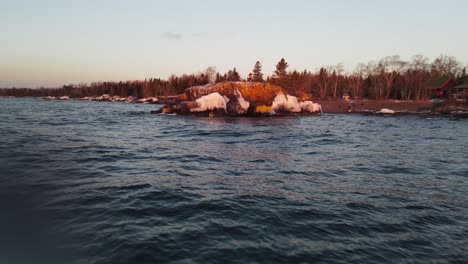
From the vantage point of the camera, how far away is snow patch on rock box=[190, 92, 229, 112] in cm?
5222

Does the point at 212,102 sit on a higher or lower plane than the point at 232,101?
lower

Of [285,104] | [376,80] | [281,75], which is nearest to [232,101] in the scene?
[285,104]

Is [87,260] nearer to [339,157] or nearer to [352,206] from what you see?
[352,206]

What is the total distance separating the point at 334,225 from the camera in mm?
7629

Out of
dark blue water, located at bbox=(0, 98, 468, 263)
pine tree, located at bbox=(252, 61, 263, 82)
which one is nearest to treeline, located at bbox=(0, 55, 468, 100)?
pine tree, located at bbox=(252, 61, 263, 82)

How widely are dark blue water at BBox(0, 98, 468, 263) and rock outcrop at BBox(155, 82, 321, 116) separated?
3621cm

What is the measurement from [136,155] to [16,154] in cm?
542

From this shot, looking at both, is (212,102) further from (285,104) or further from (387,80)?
(387,80)

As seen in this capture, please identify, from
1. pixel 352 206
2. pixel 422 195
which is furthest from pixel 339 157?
pixel 352 206

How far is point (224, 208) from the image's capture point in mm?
8664

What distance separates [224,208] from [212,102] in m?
44.4

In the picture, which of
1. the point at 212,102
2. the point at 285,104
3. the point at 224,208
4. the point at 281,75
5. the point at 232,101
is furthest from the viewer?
the point at 281,75

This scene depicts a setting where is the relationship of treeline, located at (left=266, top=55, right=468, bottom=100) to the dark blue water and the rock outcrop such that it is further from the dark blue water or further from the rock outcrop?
the dark blue water

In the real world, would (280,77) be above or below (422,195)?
above
